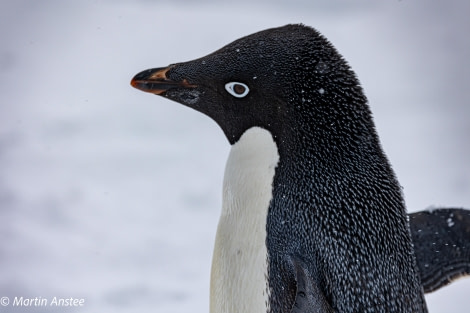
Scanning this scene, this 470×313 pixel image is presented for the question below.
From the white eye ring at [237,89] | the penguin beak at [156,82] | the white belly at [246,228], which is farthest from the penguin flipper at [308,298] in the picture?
the penguin beak at [156,82]

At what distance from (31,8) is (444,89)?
2985 mm

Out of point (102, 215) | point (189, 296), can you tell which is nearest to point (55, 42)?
point (102, 215)

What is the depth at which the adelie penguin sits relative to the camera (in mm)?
1437

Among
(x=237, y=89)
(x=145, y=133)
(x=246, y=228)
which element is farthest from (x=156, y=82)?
(x=145, y=133)

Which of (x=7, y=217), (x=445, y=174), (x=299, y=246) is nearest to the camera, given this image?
(x=299, y=246)

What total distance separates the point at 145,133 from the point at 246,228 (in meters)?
2.99

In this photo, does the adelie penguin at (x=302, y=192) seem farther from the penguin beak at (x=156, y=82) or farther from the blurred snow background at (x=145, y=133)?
the blurred snow background at (x=145, y=133)

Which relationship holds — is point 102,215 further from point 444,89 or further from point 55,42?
point 444,89

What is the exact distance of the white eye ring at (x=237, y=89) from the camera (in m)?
1.64

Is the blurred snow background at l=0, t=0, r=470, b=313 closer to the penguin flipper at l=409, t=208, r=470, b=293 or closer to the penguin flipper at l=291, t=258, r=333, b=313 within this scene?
the penguin flipper at l=409, t=208, r=470, b=293

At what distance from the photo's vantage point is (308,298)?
1.40 metres

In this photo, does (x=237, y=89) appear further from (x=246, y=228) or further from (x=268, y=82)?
(x=246, y=228)

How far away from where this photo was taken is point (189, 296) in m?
2.90

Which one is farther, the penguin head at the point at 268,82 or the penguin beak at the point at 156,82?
the penguin beak at the point at 156,82
